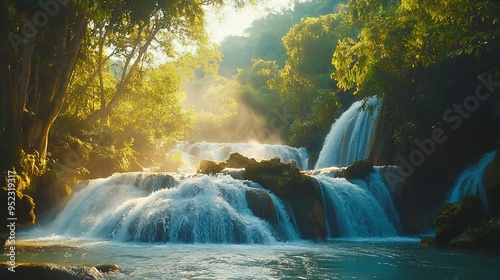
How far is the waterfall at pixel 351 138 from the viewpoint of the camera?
23922 millimetres

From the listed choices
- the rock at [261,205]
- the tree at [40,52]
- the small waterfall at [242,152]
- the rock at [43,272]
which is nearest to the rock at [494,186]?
the rock at [261,205]

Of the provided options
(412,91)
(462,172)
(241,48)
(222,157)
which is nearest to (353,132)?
(412,91)

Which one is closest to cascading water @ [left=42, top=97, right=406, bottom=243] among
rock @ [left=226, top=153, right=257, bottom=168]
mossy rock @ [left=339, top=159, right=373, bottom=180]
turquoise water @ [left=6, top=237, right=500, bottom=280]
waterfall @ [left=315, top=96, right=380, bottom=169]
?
mossy rock @ [left=339, top=159, right=373, bottom=180]

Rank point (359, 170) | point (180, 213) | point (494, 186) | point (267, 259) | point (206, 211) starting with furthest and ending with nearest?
point (359, 170) < point (494, 186) < point (206, 211) < point (180, 213) < point (267, 259)

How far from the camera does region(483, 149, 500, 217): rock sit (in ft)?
46.7

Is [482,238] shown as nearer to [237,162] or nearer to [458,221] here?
[458,221]

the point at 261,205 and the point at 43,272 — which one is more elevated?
the point at 261,205

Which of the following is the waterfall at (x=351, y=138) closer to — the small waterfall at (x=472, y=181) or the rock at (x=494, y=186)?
the small waterfall at (x=472, y=181)

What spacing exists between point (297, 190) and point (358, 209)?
2.59m

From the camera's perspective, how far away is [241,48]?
3297 inches

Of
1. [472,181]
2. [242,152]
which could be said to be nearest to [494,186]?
[472,181]

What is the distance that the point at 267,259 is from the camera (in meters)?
10.1

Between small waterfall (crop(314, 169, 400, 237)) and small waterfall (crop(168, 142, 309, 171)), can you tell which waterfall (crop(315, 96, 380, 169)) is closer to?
small waterfall (crop(314, 169, 400, 237))

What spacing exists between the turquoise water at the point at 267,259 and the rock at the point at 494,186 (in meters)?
3.27
